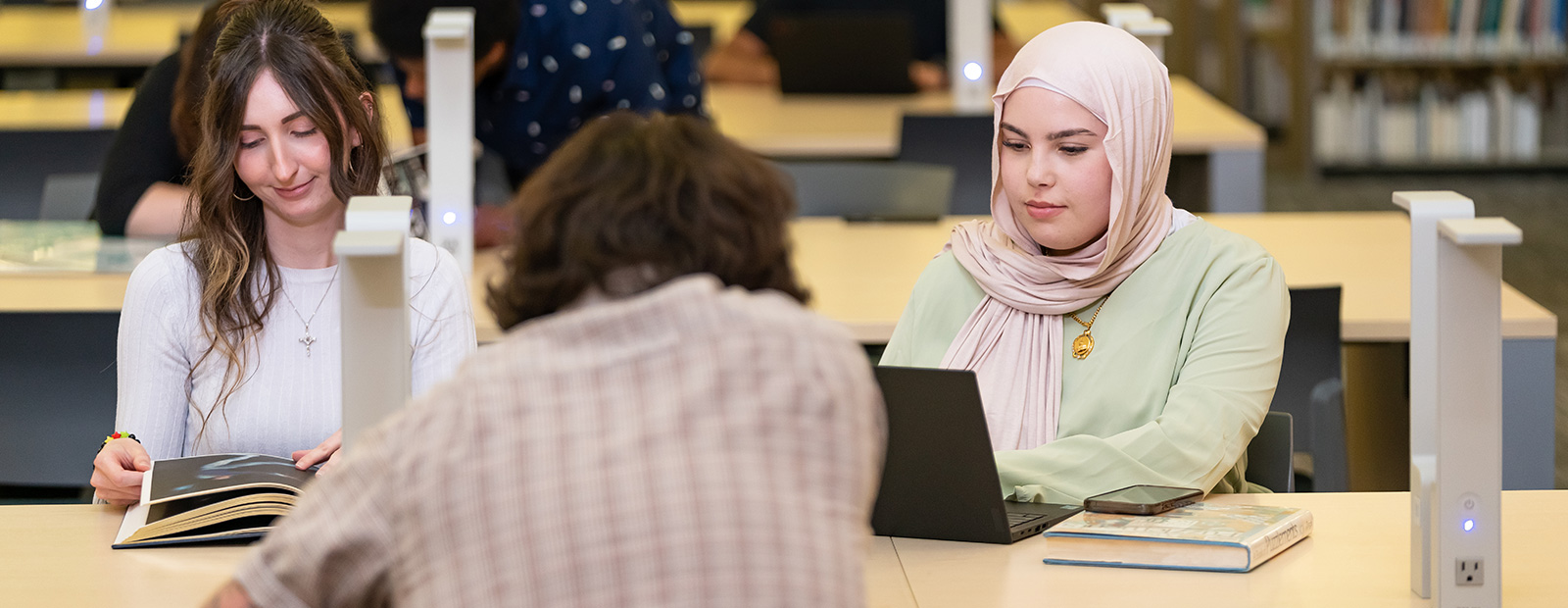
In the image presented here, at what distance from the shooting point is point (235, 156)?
1719 mm

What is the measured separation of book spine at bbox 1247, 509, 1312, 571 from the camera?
4.55ft

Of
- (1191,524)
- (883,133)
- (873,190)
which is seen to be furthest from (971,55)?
(1191,524)

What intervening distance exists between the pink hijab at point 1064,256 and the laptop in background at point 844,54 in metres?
2.42

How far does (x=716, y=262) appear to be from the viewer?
37.8 inches

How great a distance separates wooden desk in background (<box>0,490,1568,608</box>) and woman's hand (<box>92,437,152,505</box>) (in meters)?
0.03

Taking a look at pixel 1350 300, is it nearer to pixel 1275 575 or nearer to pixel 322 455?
pixel 1275 575

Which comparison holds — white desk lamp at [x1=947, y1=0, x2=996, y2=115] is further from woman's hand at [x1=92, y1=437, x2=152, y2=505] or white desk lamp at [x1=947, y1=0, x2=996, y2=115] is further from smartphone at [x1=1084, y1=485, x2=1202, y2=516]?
woman's hand at [x1=92, y1=437, x2=152, y2=505]

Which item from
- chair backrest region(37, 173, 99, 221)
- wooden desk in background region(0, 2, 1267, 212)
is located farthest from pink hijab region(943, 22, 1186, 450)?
chair backrest region(37, 173, 99, 221)

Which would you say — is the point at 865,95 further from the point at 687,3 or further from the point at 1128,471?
Result: the point at 1128,471

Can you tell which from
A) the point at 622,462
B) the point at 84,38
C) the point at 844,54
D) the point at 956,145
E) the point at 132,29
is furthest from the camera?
the point at 132,29

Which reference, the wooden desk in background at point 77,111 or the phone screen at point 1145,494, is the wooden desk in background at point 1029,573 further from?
the wooden desk in background at point 77,111

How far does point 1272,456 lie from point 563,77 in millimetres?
1642

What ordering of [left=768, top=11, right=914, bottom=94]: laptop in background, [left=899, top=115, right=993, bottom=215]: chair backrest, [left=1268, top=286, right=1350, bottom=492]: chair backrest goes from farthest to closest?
[left=768, top=11, right=914, bottom=94]: laptop in background < [left=899, top=115, right=993, bottom=215]: chair backrest < [left=1268, top=286, right=1350, bottom=492]: chair backrest

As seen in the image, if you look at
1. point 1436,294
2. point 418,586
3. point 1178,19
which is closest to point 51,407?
point 418,586
